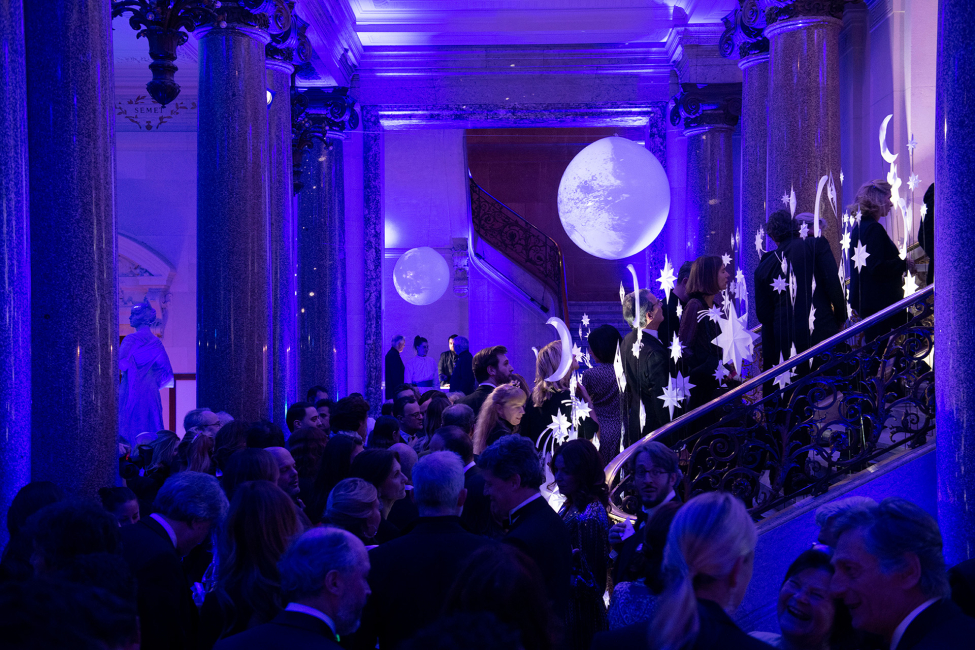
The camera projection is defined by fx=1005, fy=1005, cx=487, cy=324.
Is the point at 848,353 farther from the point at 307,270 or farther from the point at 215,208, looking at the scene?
the point at 307,270

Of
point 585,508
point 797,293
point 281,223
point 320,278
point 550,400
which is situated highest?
point 281,223

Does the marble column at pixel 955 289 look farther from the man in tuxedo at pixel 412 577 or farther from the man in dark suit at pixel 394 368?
the man in dark suit at pixel 394 368

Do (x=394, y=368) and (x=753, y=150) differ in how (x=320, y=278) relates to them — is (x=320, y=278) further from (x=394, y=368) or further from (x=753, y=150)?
(x=753, y=150)

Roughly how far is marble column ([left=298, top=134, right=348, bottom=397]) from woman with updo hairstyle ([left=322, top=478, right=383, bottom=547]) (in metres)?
11.2

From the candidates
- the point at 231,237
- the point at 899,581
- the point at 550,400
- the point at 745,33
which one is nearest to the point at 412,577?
the point at 899,581

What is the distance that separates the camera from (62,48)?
5.61 m

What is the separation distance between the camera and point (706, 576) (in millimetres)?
2369

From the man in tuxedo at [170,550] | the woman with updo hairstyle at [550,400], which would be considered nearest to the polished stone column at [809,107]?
the woman with updo hairstyle at [550,400]

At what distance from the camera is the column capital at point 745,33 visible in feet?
36.5

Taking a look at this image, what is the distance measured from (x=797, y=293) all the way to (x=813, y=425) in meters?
1.26

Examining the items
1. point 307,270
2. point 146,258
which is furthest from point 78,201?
point 146,258

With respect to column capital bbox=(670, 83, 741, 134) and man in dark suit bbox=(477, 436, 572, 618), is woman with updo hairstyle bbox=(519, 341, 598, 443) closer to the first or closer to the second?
man in dark suit bbox=(477, 436, 572, 618)

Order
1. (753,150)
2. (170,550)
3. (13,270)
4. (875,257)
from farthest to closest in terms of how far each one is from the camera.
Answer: (753,150), (875,257), (13,270), (170,550)

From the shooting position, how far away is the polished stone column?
10.2 meters
